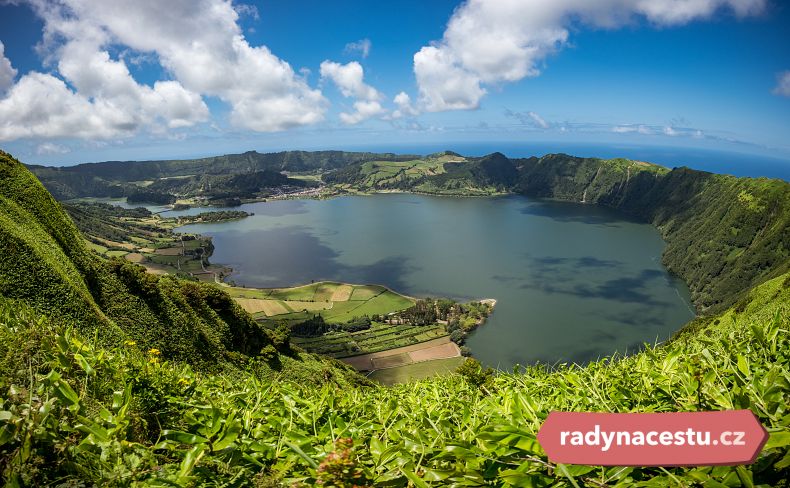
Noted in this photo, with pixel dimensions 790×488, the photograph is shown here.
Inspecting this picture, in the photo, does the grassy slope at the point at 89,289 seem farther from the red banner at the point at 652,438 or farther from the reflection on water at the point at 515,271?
the reflection on water at the point at 515,271

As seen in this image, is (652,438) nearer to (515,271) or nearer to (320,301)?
(320,301)

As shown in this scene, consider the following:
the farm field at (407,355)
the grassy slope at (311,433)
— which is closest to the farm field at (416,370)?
the farm field at (407,355)

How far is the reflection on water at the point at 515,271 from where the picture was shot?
88819 mm

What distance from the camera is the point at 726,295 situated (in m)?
105

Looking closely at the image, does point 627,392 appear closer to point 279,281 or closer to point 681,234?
point 279,281

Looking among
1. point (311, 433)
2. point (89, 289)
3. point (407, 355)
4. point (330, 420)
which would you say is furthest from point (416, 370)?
point (330, 420)

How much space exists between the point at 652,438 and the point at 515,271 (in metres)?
134

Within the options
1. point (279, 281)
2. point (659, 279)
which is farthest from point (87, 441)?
point (659, 279)

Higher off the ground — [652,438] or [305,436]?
[652,438]

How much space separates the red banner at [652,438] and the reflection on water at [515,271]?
76440 mm

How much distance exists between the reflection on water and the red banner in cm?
7644

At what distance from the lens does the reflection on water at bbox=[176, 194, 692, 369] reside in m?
88.8

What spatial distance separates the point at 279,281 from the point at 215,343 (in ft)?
333

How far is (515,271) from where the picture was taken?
130m
